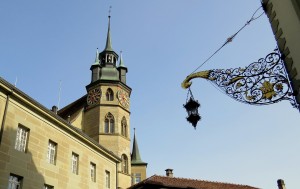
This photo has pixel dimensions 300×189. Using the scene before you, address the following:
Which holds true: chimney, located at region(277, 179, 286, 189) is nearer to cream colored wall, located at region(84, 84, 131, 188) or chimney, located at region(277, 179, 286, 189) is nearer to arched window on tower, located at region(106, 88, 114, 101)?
cream colored wall, located at region(84, 84, 131, 188)

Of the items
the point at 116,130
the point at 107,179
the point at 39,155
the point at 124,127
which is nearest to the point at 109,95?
the point at 124,127

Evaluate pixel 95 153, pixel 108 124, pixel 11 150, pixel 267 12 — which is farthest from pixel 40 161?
pixel 108 124

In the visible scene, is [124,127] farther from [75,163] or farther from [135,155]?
[75,163]

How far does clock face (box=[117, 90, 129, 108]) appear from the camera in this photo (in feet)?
124

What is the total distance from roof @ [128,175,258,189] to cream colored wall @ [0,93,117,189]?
3.33m

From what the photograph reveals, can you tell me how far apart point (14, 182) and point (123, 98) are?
2338 centimetres

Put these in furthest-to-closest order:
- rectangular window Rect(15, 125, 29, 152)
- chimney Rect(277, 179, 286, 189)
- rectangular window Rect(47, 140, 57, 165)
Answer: chimney Rect(277, 179, 286, 189) < rectangular window Rect(47, 140, 57, 165) < rectangular window Rect(15, 125, 29, 152)

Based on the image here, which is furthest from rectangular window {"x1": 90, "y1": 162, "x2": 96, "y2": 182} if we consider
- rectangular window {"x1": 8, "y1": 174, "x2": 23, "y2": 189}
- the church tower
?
the church tower

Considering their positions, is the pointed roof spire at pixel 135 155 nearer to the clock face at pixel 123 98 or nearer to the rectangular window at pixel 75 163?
the clock face at pixel 123 98

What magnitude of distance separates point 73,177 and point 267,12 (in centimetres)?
1526

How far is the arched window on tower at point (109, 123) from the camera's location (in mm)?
35375

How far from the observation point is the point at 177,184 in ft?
78.6

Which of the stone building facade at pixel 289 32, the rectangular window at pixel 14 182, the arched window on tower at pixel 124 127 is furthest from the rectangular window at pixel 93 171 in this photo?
the stone building facade at pixel 289 32

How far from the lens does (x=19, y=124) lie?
16.6m
